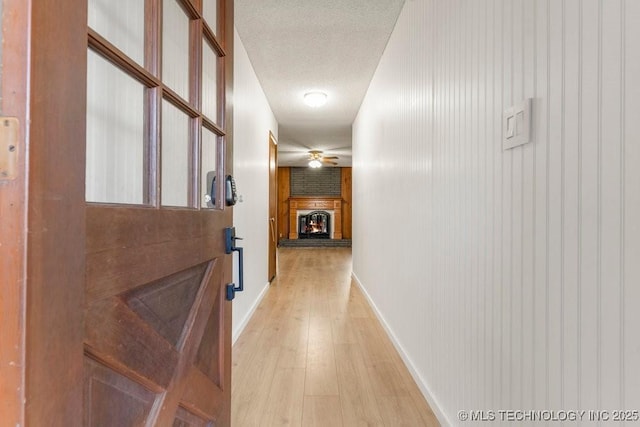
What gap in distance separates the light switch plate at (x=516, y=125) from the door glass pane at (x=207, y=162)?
985 mm

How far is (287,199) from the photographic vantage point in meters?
10.4

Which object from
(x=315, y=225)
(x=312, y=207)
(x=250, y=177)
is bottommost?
(x=315, y=225)

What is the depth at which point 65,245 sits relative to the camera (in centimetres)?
50

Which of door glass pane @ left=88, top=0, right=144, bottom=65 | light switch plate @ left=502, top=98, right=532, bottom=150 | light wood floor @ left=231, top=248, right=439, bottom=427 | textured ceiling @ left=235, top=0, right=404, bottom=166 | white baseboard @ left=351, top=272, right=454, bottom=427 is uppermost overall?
textured ceiling @ left=235, top=0, right=404, bottom=166

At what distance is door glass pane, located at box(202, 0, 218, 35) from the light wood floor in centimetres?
172

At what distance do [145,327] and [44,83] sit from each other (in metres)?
0.51

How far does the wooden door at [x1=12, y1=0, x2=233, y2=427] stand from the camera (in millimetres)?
472

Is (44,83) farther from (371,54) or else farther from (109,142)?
(371,54)

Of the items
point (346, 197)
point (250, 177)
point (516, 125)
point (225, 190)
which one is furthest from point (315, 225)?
point (516, 125)

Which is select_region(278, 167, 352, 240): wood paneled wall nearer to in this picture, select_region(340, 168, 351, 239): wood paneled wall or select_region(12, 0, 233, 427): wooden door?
select_region(340, 168, 351, 239): wood paneled wall

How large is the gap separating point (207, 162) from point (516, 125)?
39.3 inches

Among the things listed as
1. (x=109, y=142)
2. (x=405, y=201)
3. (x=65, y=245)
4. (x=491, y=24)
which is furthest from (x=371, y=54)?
(x=65, y=245)

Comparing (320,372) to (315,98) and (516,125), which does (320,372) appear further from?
(315,98)

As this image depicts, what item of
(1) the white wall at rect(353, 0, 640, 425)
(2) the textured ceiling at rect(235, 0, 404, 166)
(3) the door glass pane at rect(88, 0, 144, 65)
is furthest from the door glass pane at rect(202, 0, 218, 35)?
(2) the textured ceiling at rect(235, 0, 404, 166)
